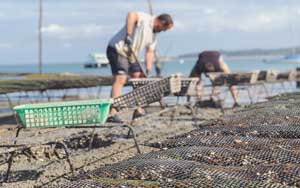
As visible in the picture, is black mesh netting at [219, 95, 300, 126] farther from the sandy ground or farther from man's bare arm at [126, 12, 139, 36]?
man's bare arm at [126, 12, 139, 36]

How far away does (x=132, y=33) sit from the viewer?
433 inches

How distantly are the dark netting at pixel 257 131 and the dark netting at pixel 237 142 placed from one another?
0.98 ft

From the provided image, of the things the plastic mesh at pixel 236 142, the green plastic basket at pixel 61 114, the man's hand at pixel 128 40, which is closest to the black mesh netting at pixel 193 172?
the plastic mesh at pixel 236 142

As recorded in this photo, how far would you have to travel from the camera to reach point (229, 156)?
16.0ft

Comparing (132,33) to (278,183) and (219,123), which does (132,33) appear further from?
(278,183)

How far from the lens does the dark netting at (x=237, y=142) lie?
5.33 meters

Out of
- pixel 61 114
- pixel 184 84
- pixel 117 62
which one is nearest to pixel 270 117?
pixel 61 114

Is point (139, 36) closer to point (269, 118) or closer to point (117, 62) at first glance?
point (117, 62)

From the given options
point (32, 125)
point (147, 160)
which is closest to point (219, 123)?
point (32, 125)

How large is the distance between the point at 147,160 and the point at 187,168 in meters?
0.41

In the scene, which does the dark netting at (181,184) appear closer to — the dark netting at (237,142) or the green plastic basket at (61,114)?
the dark netting at (237,142)

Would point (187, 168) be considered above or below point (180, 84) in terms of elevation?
above

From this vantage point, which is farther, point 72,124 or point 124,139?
point 124,139

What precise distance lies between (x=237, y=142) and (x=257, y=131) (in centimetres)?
74
